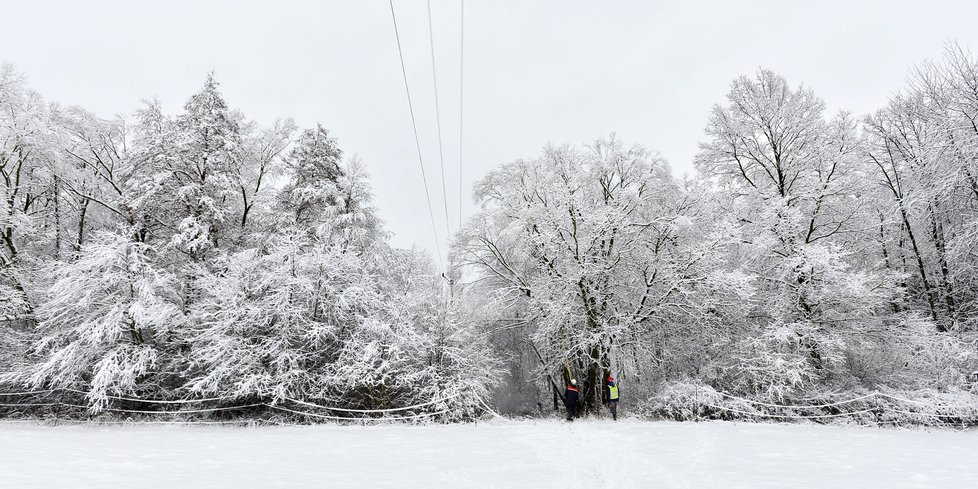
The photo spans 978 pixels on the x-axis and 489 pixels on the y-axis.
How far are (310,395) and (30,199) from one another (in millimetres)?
14655

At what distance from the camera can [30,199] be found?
17.8m

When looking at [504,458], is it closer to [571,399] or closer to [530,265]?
[571,399]

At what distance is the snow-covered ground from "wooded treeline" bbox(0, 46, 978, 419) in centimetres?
308

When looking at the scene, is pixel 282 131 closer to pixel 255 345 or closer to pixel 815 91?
pixel 255 345

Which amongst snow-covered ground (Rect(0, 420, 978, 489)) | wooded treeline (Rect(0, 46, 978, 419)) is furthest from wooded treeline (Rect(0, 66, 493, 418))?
snow-covered ground (Rect(0, 420, 978, 489))

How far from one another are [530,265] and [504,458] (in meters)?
12.1

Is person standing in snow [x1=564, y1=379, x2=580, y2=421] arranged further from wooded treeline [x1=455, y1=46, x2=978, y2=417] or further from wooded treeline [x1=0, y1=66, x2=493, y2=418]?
wooded treeline [x1=0, y1=66, x2=493, y2=418]

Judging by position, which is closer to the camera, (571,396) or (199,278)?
(571,396)

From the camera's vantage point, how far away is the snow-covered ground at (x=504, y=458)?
227 inches

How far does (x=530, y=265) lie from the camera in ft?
62.8

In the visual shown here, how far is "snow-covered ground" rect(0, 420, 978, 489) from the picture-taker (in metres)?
5.77

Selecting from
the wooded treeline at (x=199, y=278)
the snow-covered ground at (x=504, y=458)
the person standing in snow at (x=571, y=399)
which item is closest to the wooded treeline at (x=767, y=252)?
the person standing in snow at (x=571, y=399)

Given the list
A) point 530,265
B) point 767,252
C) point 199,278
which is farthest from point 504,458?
point 767,252

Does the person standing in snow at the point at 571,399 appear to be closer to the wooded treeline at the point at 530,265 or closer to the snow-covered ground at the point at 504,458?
the wooded treeline at the point at 530,265
